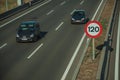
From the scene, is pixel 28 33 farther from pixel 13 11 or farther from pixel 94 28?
pixel 13 11

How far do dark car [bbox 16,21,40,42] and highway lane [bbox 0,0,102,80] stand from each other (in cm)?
55

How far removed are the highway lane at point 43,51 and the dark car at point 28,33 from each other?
546mm

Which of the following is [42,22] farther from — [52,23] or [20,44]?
[20,44]

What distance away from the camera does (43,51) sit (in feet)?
91.5

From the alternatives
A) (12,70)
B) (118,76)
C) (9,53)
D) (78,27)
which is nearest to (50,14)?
(78,27)

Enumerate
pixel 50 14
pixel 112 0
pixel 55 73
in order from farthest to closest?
1. pixel 112 0
2. pixel 50 14
3. pixel 55 73

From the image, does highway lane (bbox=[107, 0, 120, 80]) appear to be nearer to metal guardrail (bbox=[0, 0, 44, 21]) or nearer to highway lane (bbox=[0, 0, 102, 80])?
highway lane (bbox=[0, 0, 102, 80])

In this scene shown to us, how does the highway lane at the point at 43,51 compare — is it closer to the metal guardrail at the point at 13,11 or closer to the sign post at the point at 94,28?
the metal guardrail at the point at 13,11

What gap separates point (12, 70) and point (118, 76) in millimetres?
7420

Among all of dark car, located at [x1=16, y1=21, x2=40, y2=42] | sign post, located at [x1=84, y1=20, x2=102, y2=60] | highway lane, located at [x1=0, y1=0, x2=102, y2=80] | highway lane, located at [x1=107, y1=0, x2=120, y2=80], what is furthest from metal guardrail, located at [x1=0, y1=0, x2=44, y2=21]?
sign post, located at [x1=84, y1=20, x2=102, y2=60]

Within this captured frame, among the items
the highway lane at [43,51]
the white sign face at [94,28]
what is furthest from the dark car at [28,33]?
the white sign face at [94,28]

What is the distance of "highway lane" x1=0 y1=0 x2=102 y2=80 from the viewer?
22.3 meters

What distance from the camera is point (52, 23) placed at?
3984 cm

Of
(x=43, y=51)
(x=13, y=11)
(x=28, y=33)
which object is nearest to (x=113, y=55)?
(x=43, y=51)
